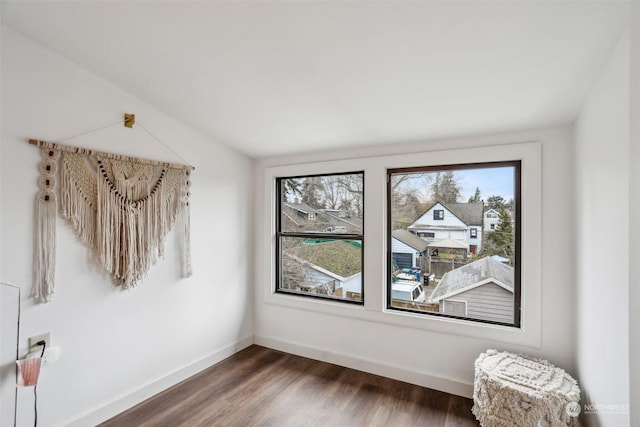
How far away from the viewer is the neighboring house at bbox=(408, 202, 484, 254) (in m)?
2.41

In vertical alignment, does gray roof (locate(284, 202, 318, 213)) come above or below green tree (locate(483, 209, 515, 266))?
above

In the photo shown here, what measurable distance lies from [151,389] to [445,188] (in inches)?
111

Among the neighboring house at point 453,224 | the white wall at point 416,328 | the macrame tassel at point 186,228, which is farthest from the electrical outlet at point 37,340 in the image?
the neighboring house at point 453,224

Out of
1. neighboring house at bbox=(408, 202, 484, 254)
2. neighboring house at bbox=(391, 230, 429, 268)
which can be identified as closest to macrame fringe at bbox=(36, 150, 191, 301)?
neighboring house at bbox=(391, 230, 429, 268)

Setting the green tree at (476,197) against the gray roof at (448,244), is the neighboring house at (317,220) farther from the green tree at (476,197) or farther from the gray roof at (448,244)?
the green tree at (476,197)

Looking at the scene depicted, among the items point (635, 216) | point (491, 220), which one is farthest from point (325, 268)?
point (635, 216)

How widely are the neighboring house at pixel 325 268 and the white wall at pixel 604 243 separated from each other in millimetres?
1646

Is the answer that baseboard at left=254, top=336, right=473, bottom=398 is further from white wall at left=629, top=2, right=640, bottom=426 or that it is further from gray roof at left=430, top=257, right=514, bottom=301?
white wall at left=629, top=2, right=640, bottom=426

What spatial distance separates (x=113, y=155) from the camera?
2127 mm

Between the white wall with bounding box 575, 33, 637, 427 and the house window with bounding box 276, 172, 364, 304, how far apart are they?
5.20 ft

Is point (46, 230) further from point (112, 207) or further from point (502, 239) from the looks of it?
point (502, 239)

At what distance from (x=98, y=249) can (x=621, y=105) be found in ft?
9.50

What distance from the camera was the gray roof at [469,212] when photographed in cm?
240

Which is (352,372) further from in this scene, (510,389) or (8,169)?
(8,169)
